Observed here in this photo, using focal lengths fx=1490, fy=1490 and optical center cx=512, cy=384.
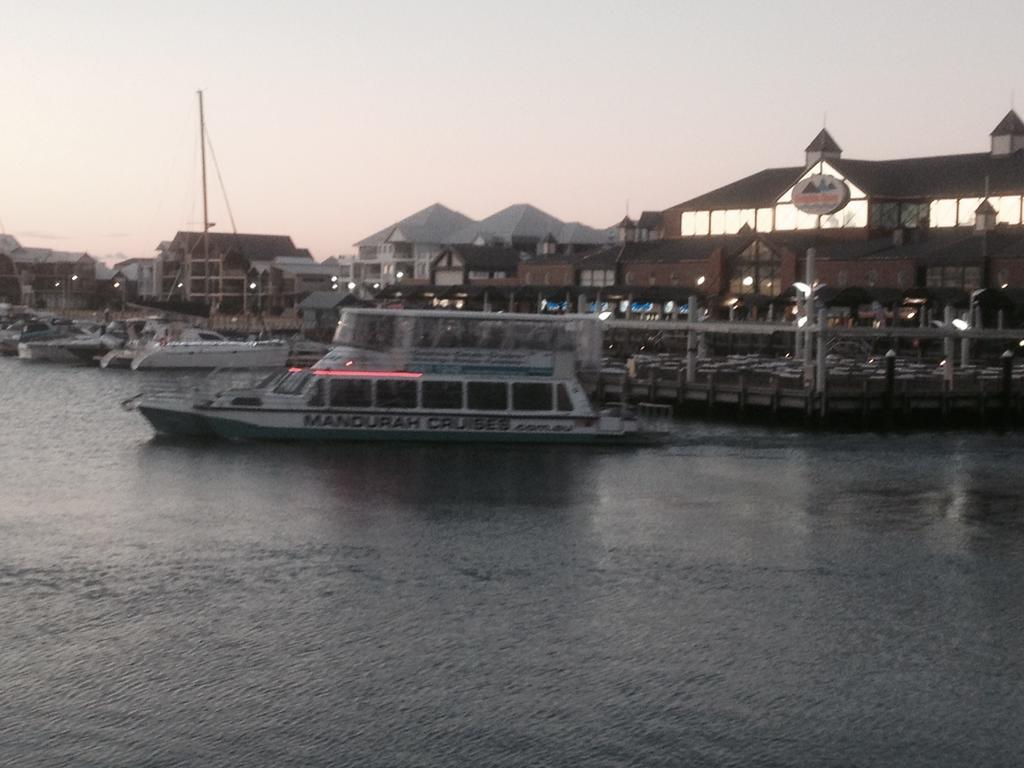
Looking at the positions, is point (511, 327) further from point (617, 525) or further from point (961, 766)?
point (961, 766)

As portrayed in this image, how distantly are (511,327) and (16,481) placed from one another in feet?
44.2

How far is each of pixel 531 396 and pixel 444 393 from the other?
239 cm

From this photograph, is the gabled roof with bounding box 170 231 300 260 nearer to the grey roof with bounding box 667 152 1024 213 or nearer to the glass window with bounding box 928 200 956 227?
the grey roof with bounding box 667 152 1024 213

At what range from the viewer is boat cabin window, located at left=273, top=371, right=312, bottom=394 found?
4150 centimetres

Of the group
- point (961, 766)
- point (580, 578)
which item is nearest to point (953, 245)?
point (580, 578)

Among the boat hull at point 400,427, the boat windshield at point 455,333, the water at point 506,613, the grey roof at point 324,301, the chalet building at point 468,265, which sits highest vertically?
the chalet building at point 468,265

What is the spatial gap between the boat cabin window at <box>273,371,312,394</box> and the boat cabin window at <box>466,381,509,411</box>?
4628 millimetres

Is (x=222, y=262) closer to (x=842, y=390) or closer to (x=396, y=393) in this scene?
(x=842, y=390)

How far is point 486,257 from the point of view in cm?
12275

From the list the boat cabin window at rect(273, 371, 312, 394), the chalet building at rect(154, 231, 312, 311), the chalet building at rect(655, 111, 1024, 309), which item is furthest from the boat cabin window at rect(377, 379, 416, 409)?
the chalet building at rect(154, 231, 312, 311)

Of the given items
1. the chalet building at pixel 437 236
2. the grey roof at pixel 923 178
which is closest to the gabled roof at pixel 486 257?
the chalet building at pixel 437 236

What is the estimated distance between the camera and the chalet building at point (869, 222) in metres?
81.2

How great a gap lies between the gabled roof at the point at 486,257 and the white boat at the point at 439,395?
7980 centimetres

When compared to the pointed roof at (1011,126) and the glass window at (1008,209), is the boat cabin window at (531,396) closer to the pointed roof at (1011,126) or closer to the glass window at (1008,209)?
the glass window at (1008,209)
